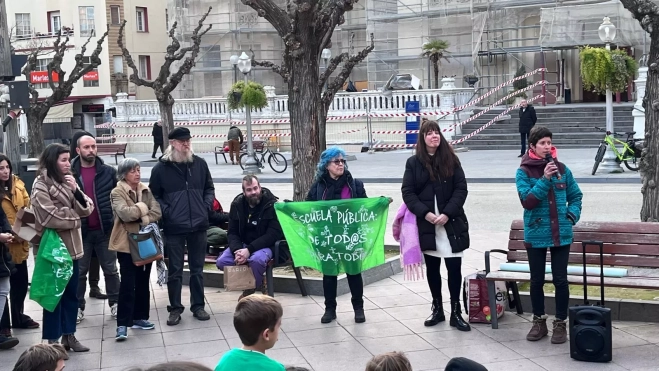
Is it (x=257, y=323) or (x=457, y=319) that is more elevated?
(x=257, y=323)

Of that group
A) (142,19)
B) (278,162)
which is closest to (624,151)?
(278,162)

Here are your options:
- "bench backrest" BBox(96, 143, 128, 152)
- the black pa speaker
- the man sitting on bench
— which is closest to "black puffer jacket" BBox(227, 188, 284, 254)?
the man sitting on bench

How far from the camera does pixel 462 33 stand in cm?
4091

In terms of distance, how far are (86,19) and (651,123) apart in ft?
165

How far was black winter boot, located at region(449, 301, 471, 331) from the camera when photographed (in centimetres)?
818

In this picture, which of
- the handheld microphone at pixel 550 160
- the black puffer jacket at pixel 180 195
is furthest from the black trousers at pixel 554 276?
the black puffer jacket at pixel 180 195

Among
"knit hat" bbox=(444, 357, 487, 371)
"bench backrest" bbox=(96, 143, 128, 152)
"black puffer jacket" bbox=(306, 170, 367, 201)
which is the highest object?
"black puffer jacket" bbox=(306, 170, 367, 201)

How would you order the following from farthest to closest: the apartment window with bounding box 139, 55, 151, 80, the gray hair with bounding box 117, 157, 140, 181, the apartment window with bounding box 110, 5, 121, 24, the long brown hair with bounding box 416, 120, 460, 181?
the apartment window with bounding box 139, 55, 151, 80, the apartment window with bounding box 110, 5, 121, 24, the gray hair with bounding box 117, 157, 140, 181, the long brown hair with bounding box 416, 120, 460, 181

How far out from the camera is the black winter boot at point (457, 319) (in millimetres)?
8180

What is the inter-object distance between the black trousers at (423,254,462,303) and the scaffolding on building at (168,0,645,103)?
2871 cm

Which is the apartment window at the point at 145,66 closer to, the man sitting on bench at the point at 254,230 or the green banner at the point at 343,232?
the man sitting on bench at the point at 254,230

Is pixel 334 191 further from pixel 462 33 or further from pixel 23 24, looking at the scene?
pixel 23 24

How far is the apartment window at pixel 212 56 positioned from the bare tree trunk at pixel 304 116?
124ft

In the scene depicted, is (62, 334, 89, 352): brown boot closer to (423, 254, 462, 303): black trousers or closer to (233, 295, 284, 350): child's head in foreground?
(423, 254, 462, 303): black trousers
